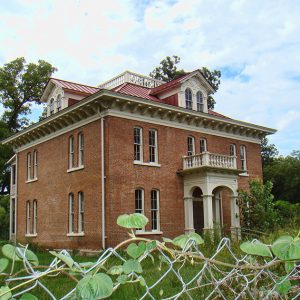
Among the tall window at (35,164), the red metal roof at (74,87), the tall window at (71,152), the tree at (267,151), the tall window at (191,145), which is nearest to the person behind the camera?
the tall window at (71,152)

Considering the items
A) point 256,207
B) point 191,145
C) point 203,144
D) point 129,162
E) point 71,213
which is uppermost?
point 203,144

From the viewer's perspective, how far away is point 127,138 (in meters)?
23.2

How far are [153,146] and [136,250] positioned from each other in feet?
75.0

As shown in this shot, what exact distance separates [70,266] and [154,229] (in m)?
22.4

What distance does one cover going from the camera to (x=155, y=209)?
24.0m

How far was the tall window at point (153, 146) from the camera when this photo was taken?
80.8 ft

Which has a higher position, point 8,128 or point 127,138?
point 8,128

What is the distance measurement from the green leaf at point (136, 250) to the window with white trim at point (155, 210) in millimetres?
22154

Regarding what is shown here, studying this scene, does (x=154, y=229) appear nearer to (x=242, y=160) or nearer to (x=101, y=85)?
(x=242, y=160)

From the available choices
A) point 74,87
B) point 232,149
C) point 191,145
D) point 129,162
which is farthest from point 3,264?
point 232,149

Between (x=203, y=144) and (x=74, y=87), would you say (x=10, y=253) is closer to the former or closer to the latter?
(x=203, y=144)

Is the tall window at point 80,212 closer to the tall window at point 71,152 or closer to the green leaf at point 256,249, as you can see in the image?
the tall window at point 71,152

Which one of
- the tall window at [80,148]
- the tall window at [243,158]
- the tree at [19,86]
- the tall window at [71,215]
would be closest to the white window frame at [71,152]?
the tall window at [80,148]

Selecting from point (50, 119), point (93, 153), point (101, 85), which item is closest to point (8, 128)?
point (101, 85)
